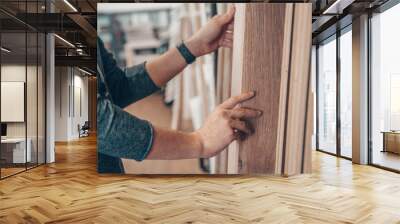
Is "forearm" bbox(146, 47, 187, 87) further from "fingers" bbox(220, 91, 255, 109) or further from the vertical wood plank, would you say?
the vertical wood plank

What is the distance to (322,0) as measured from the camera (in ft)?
23.5

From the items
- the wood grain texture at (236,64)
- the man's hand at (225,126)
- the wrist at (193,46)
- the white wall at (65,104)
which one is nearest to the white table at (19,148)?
the man's hand at (225,126)

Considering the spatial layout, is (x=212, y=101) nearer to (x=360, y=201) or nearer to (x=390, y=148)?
(x=360, y=201)

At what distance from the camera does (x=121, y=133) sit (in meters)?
6.04

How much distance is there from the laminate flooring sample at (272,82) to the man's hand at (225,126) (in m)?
0.10

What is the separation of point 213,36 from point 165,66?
2.98ft

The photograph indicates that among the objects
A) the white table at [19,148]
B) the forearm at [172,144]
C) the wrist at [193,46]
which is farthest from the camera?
the white table at [19,148]

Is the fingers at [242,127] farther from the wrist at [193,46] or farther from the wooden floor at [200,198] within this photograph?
the wrist at [193,46]

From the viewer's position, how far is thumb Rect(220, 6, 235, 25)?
609 cm

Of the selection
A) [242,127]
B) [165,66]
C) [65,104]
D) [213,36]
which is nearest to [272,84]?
[242,127]

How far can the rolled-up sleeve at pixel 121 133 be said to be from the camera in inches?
237

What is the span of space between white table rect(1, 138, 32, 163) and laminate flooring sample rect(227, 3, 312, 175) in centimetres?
384

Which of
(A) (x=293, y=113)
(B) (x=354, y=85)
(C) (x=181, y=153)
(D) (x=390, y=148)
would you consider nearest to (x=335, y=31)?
(B) (x=354, y=85)

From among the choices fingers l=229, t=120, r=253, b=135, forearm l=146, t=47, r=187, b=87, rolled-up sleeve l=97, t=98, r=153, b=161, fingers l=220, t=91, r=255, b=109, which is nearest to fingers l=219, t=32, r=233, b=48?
forearm l=146, t=47, r=187, b=87
